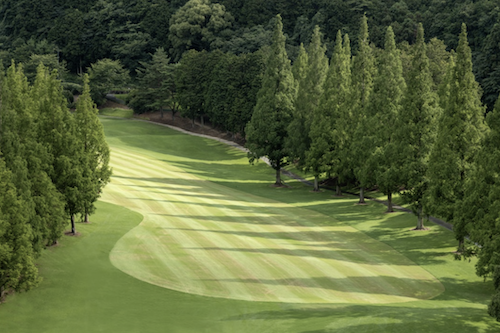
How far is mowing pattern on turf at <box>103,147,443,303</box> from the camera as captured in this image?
34.1 metres

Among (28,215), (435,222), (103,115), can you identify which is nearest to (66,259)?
(28,215)

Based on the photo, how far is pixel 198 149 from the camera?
301 feet

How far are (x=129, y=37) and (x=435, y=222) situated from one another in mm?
99996

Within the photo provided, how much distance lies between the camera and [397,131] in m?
47.3

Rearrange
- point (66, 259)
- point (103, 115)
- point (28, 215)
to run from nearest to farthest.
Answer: point (28, 215), point (66, 259), point (103, 115)

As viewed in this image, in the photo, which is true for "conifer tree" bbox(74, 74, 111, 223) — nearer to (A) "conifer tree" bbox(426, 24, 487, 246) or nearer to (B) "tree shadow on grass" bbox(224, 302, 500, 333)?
(B) "tree shadow on grass" bbox(224, 302, 500, 333)

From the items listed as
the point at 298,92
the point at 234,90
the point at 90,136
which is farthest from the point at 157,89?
the point at 90,136

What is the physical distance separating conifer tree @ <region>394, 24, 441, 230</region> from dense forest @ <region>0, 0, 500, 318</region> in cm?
10

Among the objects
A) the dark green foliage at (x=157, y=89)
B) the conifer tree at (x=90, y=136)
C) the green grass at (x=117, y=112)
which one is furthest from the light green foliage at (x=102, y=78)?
the conifer tree at (x=90, y=136)

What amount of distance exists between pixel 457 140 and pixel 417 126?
657 centimetres

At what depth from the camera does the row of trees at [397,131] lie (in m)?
34.0

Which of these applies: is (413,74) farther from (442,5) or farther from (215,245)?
(442,5)

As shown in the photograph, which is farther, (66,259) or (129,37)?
(129,37)

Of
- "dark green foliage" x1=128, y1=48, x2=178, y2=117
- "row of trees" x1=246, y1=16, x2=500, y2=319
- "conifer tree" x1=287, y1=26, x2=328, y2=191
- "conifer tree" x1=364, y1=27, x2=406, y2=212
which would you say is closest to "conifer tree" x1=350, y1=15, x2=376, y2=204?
"row of trees" x1=246, y1=16, x2=500, y2=319
